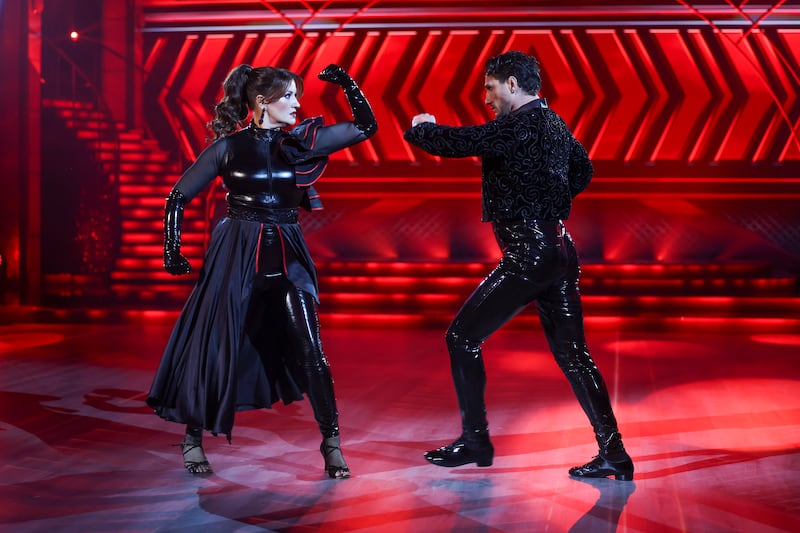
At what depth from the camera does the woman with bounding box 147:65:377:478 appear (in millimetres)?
3328

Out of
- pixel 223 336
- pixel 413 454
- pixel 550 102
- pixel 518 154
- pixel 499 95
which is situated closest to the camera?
pixel 518 154

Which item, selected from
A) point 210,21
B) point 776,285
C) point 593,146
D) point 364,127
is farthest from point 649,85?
point 364,127

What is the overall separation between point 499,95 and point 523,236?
0.50 meters

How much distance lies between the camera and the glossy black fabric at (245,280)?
3330mm

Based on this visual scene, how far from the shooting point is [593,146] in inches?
409

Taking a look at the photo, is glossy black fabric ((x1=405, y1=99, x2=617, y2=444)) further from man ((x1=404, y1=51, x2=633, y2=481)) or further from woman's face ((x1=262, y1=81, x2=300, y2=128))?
woman's face ((x1=262, y1=81, x2=300, y2=128))

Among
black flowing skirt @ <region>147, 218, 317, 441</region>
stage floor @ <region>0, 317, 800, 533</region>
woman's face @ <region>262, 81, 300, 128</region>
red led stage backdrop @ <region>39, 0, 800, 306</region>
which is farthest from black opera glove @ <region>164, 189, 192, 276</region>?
red led stage backdrop @ <region>39, 0, 800, 306</region>

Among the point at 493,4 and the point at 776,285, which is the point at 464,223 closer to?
the point at 493,4

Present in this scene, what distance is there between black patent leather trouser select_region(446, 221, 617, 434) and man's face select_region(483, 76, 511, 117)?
40cm

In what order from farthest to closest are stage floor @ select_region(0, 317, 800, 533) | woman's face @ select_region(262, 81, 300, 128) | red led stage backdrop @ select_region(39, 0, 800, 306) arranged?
red led stage backdrop @ select_region(39, 0, 800, 306) < woman's face @ select_region(262, 81, 300, 128) < stage floor @ select_region(0, 317, 800, 533)

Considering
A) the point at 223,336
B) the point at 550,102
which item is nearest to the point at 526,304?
the point at 223,336

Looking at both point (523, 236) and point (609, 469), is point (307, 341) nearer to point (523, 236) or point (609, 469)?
point (523, 236)

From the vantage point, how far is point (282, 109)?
3408 millimetres

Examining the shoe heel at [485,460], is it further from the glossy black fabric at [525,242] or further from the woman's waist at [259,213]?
the woman's waist at [259,213]
